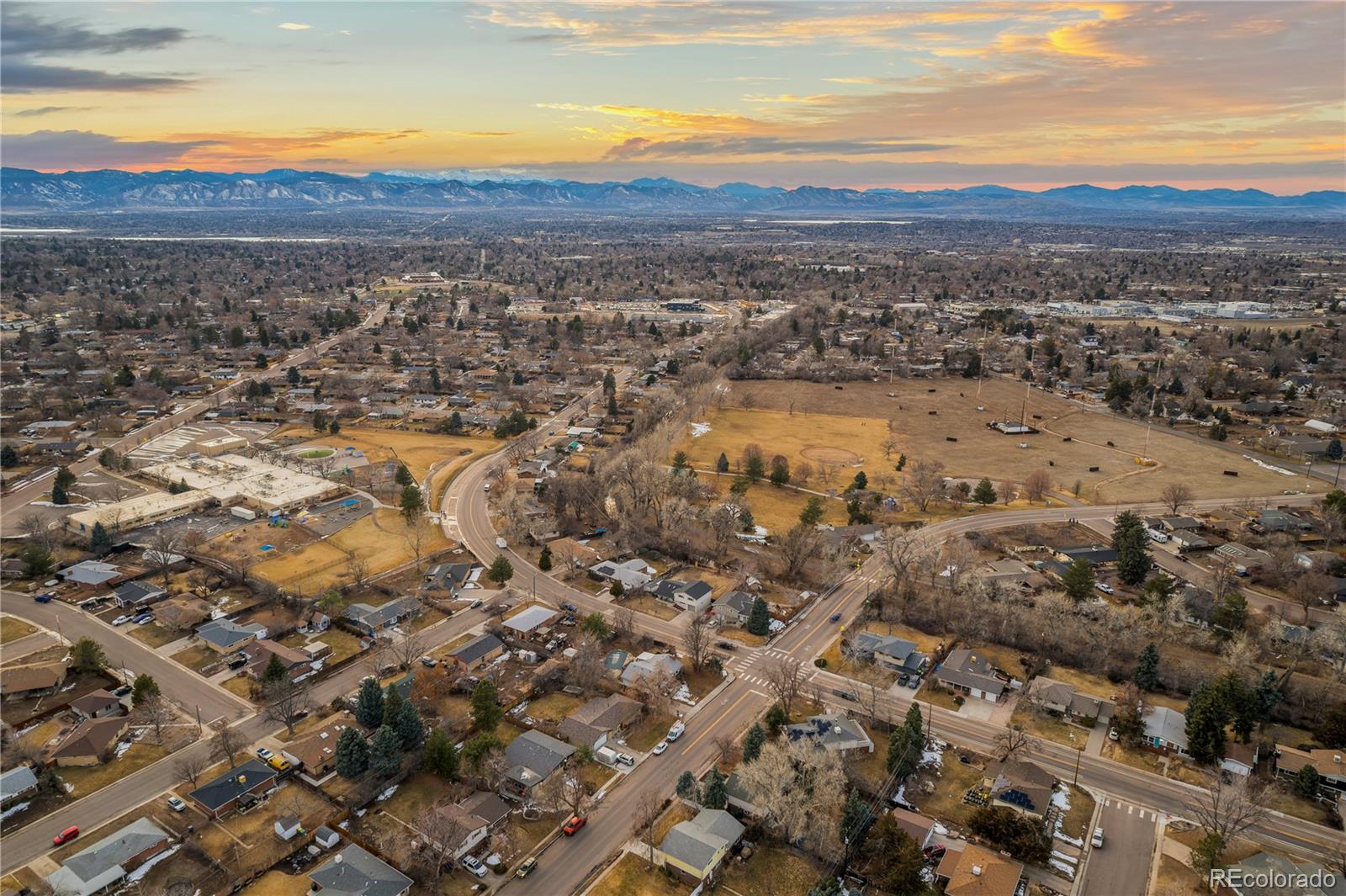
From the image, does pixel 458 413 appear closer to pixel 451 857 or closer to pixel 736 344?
pixel 736 344

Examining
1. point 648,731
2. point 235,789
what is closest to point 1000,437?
point 648,731

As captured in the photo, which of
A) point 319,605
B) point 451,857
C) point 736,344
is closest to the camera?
point 451,857

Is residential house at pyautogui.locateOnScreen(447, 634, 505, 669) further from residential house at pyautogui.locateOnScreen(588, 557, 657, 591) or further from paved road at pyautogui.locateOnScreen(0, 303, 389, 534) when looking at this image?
paved road at pyautogui.locateOnScreen(0, 303, 389, 534)

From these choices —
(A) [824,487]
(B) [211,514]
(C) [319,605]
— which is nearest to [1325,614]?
(A) [824,487]

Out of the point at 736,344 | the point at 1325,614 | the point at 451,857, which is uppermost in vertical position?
the point at 736,344

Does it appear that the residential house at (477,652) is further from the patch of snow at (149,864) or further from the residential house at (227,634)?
the patch of snow at (149,864)

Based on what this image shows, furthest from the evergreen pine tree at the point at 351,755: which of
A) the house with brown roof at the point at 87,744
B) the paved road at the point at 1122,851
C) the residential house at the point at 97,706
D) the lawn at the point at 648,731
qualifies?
the paved road at the point at 1122,851

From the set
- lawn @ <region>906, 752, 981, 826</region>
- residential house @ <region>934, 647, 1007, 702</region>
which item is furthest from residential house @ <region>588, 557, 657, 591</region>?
lawn @ <region>906, 752, 981, 826</region>
